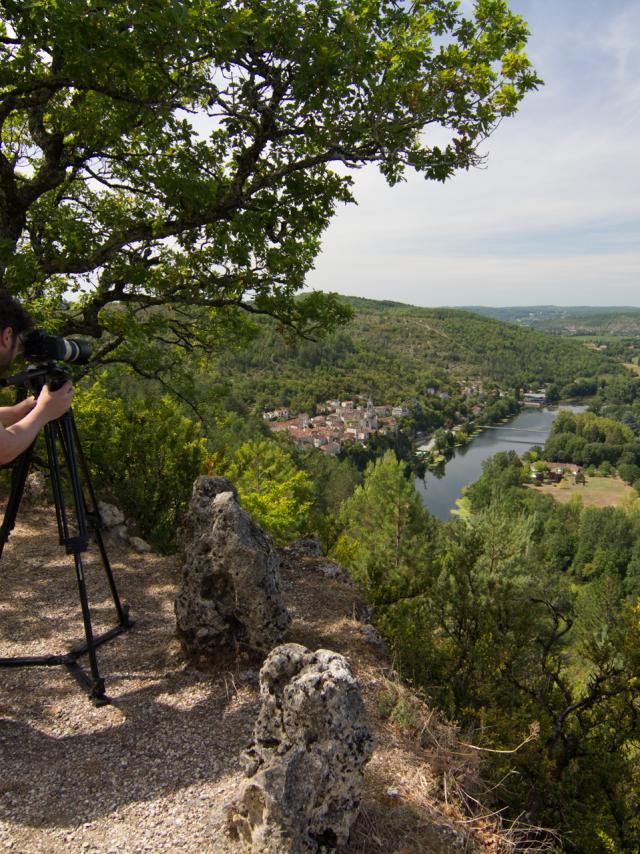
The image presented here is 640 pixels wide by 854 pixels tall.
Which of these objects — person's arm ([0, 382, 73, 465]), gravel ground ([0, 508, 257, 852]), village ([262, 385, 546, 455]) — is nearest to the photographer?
person's arm ([0, 382, 73, 465])

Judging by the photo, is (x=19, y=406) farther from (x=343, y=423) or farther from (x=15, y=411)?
(x=343, y=423)

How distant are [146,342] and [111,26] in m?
3.65

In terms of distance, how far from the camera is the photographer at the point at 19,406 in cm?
231

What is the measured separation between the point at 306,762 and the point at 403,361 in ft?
448

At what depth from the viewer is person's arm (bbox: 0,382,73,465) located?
7.50 feet

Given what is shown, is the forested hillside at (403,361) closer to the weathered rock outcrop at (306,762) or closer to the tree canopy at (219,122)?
the tree canopy at (219,122)

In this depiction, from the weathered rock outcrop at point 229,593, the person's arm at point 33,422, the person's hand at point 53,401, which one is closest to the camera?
the person's arm at point 33,422

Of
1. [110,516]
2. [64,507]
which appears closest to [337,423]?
[110,516]

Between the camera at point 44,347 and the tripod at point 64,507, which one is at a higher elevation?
the camera at point 44,347

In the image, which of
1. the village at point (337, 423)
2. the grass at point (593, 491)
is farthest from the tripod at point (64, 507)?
the grass at point (593, 491)

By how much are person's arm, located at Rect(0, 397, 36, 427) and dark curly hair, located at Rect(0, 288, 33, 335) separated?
1.42 ft

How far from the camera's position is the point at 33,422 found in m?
2.46

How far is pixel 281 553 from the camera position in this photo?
646 cm

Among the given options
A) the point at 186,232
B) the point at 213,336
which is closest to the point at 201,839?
the point at 186,232
